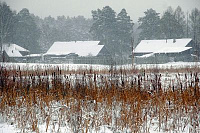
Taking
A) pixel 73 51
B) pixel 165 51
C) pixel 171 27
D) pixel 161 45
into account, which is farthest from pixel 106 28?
pixel 165 51

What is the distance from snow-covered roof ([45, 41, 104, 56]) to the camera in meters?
45.0

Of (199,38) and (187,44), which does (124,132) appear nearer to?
(187,44)

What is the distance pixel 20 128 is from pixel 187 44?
41.3 meters

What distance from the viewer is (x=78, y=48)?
1874 inches

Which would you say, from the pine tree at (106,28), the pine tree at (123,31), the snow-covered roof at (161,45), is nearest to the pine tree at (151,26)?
the pine tree at (123,31)

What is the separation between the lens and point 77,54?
45.7 metres

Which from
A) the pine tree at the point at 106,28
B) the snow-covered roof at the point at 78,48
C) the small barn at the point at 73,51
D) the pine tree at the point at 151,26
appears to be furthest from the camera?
the pine tree at the point at 151,26

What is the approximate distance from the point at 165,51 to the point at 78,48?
15.2 metres

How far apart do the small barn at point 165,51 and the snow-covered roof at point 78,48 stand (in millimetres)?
7287

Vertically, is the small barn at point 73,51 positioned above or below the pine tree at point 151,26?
below

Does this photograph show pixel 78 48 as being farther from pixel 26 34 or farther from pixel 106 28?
pixel 26 34

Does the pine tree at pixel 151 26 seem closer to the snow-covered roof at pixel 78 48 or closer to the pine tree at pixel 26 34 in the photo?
the snow-covered roof at pixel 78 48

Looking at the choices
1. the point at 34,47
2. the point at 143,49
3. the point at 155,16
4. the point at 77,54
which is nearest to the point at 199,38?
the point at 155,16

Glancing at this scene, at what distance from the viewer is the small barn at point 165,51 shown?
3925 cm
